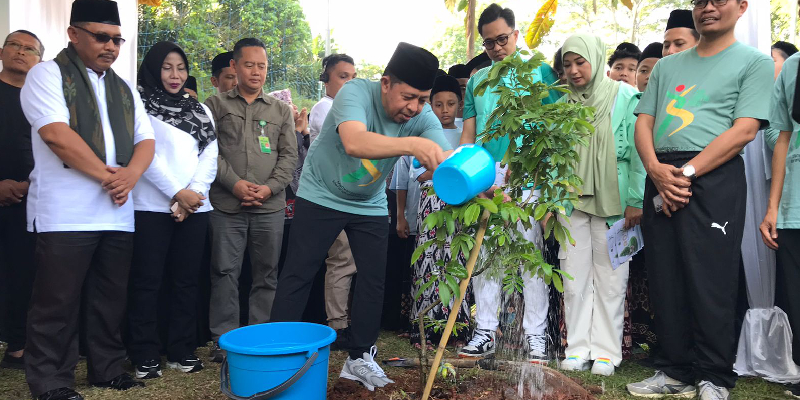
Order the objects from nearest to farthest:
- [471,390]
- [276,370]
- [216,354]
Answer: [276,370] < [471,390] < [216,354]

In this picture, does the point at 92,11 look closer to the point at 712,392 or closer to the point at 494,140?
the point at 494,140

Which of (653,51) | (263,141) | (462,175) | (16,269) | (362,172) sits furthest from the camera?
(653,51)

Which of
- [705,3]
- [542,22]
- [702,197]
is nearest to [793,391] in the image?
[702,197]

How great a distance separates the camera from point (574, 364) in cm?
332

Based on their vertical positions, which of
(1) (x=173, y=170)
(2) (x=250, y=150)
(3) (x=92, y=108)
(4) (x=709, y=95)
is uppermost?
(4) (x=709, y=95)

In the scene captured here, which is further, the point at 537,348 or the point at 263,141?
the point at 263,141

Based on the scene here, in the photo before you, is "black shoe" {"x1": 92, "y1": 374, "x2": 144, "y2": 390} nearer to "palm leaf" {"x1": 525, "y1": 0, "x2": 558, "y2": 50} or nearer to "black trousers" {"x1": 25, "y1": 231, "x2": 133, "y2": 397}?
"black trousers" {"x1": 25, "y1": 231, "x2": 133, "y2": 397}

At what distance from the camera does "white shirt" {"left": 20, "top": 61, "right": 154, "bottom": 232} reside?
8.78ft

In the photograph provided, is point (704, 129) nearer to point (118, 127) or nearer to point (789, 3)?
point (118, 127)

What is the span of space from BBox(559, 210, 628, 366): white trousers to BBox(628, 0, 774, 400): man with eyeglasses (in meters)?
0.36

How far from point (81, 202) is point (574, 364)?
2592 mm

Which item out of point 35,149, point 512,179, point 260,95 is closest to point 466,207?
point 512,179

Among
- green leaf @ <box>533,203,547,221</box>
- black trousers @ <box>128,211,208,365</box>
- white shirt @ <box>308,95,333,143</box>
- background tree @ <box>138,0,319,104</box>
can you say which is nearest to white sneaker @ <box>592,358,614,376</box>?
green leaf @ <box>533,203,547,221</box>

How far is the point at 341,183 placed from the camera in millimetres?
2859
